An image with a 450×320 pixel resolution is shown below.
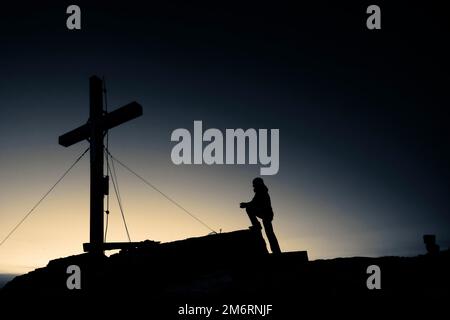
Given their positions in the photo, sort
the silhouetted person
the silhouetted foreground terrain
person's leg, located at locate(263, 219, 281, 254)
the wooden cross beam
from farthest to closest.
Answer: the wooden cross beam → the silhouetted person → person's leg, located at locate(263, 219, 281, 254) → the silhouetted foreground terrain

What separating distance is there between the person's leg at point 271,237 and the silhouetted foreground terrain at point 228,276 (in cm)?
51

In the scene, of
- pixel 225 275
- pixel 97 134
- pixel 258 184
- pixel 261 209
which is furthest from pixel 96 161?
pixel 225 275

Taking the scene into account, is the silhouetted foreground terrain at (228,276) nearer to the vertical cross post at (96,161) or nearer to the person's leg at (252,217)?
the person's leg at (252,217)

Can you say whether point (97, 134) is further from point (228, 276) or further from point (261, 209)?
point (228, 276)

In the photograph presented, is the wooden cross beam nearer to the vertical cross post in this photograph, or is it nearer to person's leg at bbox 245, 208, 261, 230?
the vertical cross post

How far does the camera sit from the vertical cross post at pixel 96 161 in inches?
359

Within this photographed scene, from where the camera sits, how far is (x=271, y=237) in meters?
8.69

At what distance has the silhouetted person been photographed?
8726 mm

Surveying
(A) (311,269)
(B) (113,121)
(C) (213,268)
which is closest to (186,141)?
(B) (113,121)

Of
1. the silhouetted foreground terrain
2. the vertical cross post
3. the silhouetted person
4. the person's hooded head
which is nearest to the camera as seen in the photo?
the silhouetted foreground terrain

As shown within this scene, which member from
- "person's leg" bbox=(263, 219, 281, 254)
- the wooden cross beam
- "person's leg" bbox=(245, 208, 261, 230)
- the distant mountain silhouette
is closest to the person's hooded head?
"person's leg" bbox=(245, 208, 261, 230)

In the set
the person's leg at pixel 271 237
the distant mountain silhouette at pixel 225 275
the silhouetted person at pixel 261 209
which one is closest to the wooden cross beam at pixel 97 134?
the distant mountain silhouette at pixel 225 275

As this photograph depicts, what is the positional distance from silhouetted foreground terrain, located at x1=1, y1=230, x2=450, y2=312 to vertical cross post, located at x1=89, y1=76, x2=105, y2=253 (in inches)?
31.7
